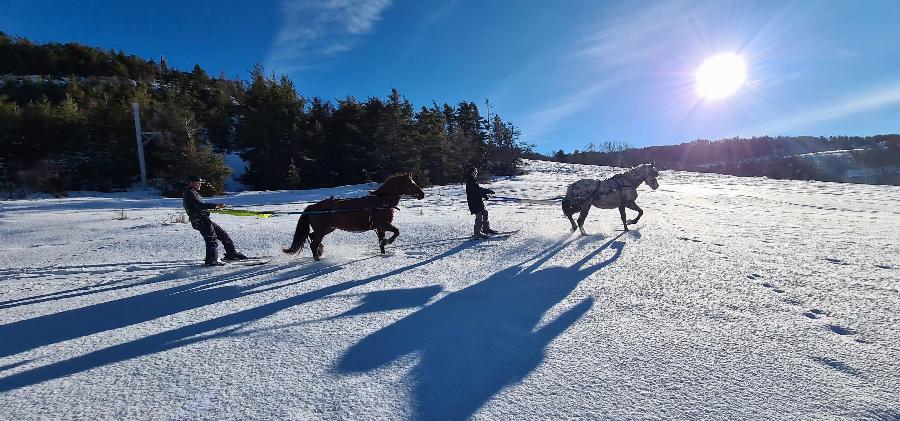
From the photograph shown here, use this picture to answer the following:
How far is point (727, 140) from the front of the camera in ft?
393

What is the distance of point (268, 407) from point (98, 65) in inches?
1698

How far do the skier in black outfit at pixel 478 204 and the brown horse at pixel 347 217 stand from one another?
1.83 m

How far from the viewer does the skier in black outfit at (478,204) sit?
8.34 m

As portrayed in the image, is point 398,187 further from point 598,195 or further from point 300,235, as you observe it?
point 598,195

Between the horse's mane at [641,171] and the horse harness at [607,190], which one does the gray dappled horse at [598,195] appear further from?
the horse's mane at [641,171]

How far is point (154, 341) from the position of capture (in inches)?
130

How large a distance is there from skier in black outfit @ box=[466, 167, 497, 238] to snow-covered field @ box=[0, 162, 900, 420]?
1.09 meters

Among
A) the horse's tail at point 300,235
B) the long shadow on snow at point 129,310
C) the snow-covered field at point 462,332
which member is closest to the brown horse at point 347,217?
the horse's tail at point 300,235

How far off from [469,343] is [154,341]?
2.61m

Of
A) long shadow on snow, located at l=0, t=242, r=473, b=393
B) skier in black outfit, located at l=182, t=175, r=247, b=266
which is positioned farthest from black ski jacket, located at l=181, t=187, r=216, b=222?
long shadow on snow, located at l=0, t=242, r=473, b=393

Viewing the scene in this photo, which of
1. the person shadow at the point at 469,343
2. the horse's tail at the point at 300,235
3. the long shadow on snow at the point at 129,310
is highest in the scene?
the horse's tail at the point at 300,235

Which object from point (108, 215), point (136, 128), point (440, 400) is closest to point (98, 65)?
point (136, 128)

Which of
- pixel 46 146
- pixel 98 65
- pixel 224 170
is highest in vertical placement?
pixel 98 65

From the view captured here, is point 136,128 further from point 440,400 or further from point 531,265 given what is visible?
point 440,400
